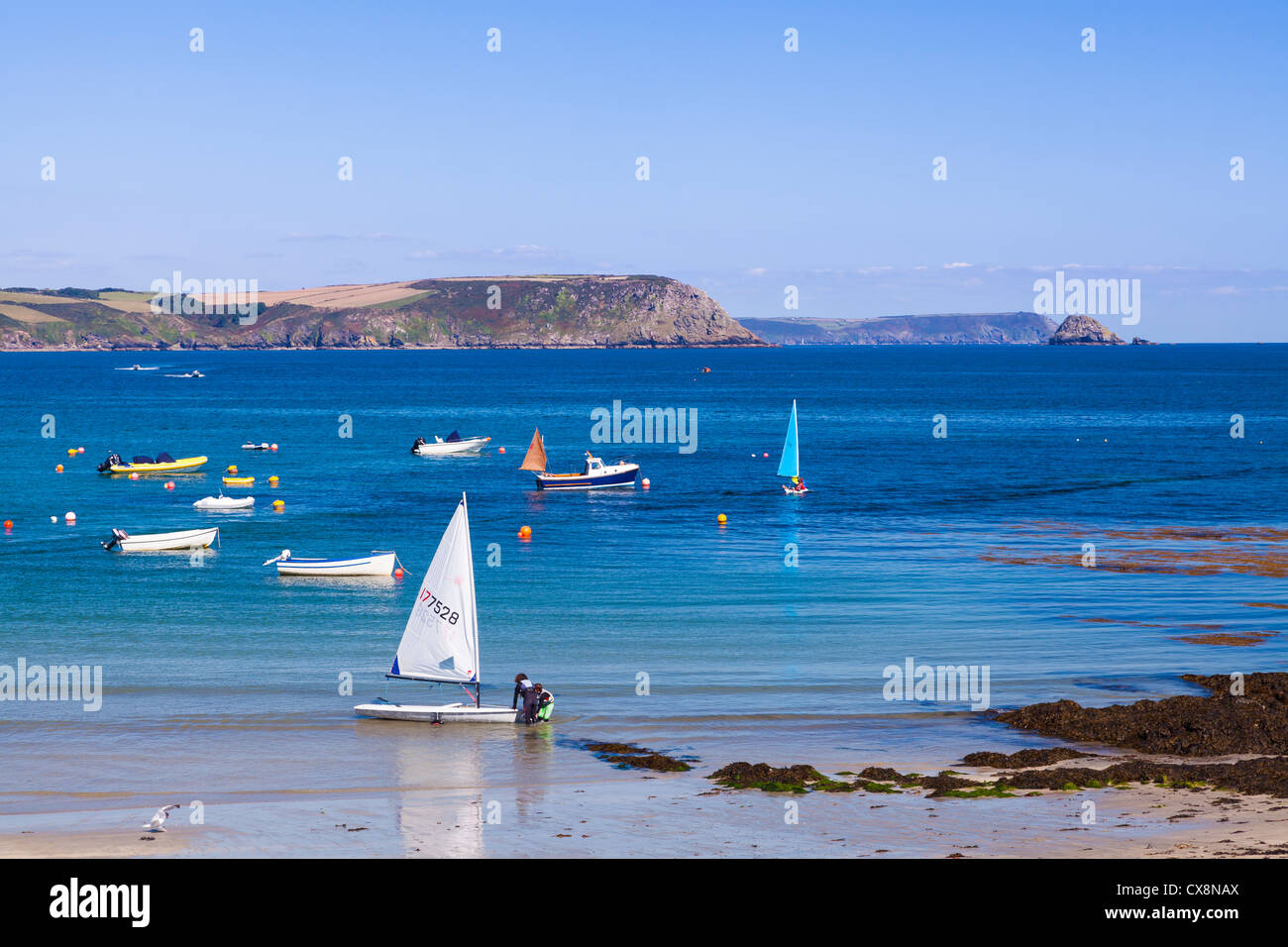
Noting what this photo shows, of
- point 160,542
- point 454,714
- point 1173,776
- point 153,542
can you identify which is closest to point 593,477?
point 160,542

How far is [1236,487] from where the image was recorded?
89312 mm

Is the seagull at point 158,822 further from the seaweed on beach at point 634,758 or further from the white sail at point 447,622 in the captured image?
the white sail at point 447,622

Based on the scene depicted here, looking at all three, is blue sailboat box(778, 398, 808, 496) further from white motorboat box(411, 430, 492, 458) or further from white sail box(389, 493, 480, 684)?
white sail box(389, 493, 480, 684)

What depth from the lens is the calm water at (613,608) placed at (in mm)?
31234

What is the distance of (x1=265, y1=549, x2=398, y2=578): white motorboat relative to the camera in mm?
57531

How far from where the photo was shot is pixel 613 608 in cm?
5009

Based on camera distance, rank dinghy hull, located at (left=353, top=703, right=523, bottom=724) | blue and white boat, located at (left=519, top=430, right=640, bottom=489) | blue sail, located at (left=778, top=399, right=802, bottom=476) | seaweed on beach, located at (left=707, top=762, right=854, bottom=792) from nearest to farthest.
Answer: seaweed on beach, located at (left=707, top=762, right=854, bottom=792)
dinghy hull, located at (left=353, top=703, right=523, bottom=724)
blue and white boat, located at (left=519, top=430, right=640, bottom=489)
blue sail, located at (left=778, top=399, right=802, bottom=476)

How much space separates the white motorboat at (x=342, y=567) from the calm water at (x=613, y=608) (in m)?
1.26

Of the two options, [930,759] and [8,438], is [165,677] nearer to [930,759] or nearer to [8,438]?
[930,759]

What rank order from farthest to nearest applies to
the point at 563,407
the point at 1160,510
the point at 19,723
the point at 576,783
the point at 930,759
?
the point at 563,407 < the point at 1160,510 < the point at 19,723 < the point at 930,759 < the point at 576,783

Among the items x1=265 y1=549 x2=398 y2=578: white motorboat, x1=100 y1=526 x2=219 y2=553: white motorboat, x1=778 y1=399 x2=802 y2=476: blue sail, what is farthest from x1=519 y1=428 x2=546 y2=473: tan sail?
x1=265 y1=549 x2=398 y2=578: white motorboat

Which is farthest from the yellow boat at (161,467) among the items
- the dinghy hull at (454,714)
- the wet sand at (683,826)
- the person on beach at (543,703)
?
the wet sand at (683,826)
